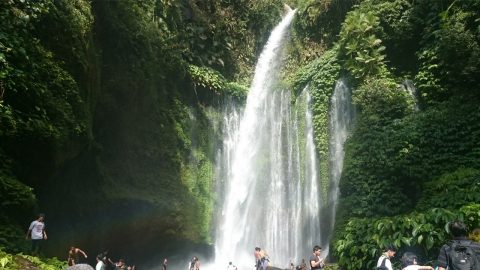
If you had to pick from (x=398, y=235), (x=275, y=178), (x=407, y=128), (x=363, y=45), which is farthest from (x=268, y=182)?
(x=398, y=235)

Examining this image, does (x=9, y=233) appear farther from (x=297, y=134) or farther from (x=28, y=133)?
(x=297, y=134)

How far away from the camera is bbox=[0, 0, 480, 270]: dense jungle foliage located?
33.1 feet

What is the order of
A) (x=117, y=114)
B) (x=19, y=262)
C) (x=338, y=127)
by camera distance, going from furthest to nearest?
(x=338, y=127), (x=117, y=114), (x=19, y=262)

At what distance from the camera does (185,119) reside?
20.0 metres

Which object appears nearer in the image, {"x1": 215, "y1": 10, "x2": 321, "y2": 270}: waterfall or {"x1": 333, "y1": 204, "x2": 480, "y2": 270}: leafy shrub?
{"x1": 333, "y1": 204, "x2": 480, "y2": 270}: leafy shrub

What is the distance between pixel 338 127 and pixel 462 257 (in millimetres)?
13472

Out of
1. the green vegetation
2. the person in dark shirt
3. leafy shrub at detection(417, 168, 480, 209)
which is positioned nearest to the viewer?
the person in dark shirt

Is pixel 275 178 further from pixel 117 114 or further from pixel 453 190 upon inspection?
pixel 453 190

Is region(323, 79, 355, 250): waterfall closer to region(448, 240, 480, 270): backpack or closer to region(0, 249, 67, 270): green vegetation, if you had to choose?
region(0, 249, 67, 270): green vegetation

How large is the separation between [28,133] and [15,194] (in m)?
1.38

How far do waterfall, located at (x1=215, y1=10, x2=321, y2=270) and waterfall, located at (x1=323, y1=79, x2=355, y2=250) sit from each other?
30.7 inches

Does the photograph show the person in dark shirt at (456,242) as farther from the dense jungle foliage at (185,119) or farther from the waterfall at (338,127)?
the waterfall at (338,127)

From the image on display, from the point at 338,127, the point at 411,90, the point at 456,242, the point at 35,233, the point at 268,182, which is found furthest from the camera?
the point at 268,182

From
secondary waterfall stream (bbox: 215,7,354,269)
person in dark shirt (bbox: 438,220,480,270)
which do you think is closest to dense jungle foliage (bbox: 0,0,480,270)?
secondary waterfall stream (bbox: 215,7,354,269)
